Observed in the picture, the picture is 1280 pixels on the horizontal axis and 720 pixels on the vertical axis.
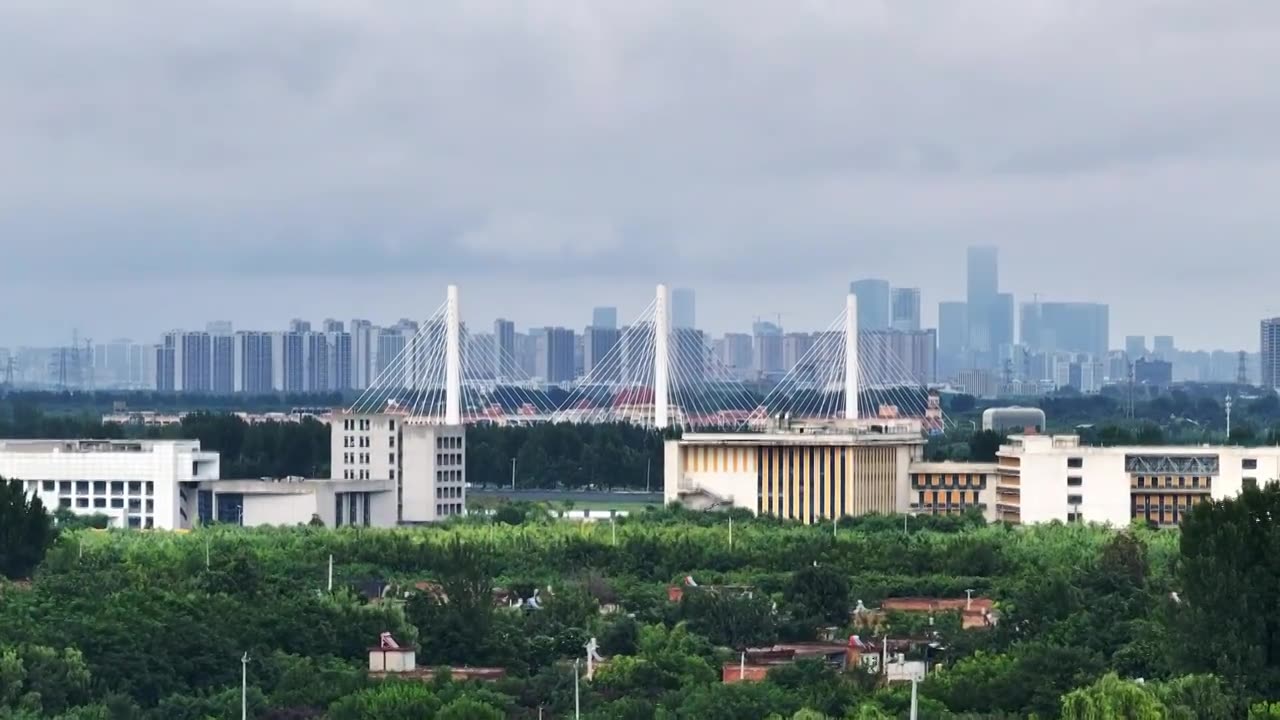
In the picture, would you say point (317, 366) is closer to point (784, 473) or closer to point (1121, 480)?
point (784, 473)

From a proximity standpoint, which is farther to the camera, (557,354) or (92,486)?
(557,354)

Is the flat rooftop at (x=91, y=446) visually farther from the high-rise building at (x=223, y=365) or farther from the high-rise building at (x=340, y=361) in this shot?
the high-rise building at (x=223, y=365)

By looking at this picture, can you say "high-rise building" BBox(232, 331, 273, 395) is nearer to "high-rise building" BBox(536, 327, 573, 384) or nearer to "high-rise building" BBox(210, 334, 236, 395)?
"high-rise building" BBox(210, 334, 236, 395)

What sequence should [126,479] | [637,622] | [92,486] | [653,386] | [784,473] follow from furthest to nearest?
[653,386] → [784,473] → [92,486] → [126,479] → [637,622]

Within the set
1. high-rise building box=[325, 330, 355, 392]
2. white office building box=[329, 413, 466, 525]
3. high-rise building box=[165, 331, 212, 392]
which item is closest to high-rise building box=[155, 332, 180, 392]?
high-rise building box=[165, 331, 212, 392]

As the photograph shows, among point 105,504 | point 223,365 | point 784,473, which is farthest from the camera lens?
point 223,365

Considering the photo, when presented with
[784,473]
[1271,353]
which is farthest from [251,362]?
[784,473]
